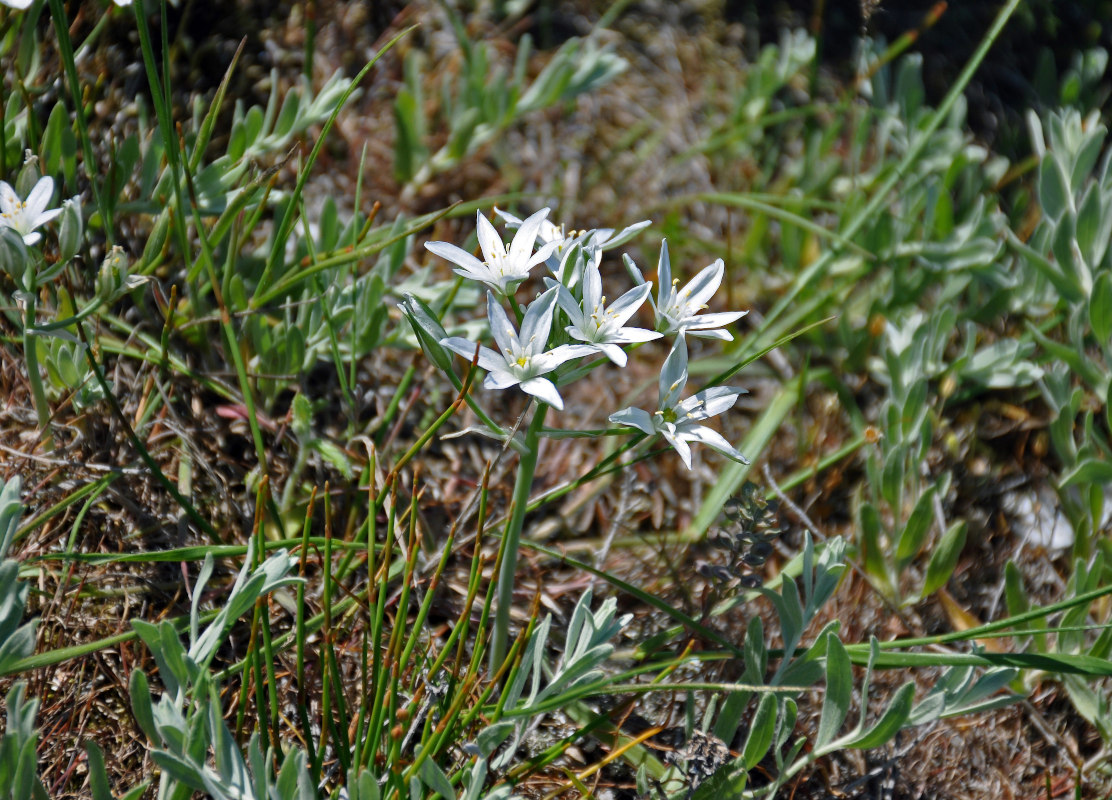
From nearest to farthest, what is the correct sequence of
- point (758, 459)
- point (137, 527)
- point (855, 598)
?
point (137, 527)
point (855, 598)
point (758, 459)

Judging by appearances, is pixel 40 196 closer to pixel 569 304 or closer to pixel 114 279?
pixel 114 279

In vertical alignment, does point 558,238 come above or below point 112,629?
above

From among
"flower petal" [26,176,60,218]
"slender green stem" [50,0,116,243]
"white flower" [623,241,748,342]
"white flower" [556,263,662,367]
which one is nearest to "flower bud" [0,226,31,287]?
"flower petal" [26,176,60,218]

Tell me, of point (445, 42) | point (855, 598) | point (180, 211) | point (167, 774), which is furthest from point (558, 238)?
point (445, 42)

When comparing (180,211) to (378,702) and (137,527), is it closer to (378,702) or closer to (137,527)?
(137,527)

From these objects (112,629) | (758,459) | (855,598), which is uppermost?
(112,629)

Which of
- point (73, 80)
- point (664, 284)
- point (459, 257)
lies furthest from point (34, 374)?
point (664, 284)
